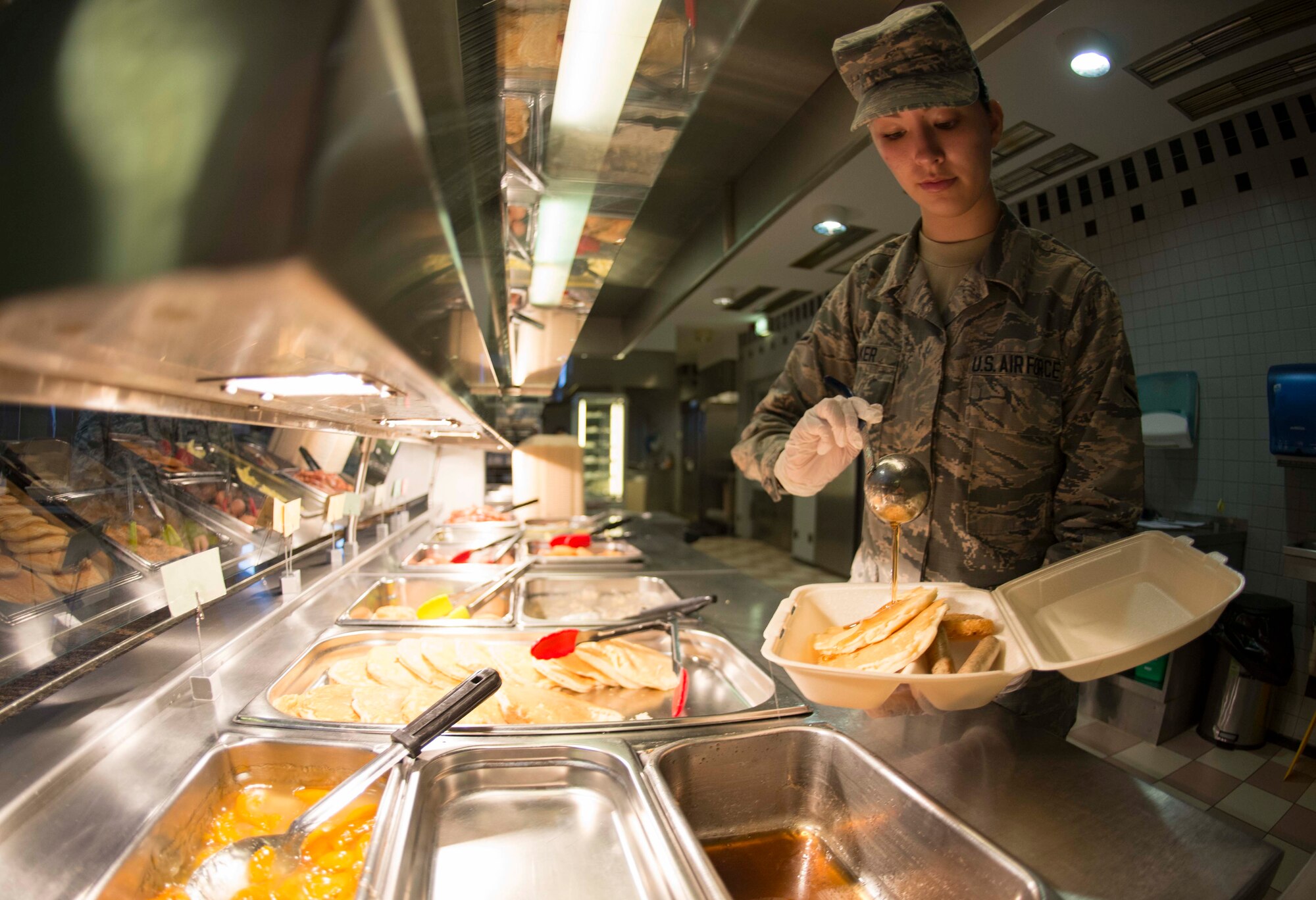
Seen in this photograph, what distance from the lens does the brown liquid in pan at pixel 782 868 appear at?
0.98 meters

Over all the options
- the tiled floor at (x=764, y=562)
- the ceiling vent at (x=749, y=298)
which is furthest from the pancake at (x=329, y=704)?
the ceiling vent at (x=749, y=298)

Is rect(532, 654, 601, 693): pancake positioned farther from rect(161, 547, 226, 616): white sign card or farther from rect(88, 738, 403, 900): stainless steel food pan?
rect(161, 547, 226, 616): white sign card

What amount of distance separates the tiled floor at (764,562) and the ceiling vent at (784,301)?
3.21 metres

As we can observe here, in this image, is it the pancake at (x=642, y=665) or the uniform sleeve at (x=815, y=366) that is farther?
the uniform sleeve at (x=815, y=366)

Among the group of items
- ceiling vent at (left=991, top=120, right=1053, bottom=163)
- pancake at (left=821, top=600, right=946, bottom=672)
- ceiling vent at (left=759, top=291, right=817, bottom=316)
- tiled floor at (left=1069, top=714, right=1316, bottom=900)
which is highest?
ceiling vent at (left=991, top=120, right=1053, bottom=163)

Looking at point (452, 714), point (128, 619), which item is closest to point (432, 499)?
point (128, 619)

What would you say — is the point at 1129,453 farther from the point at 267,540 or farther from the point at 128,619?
the point at 267,540

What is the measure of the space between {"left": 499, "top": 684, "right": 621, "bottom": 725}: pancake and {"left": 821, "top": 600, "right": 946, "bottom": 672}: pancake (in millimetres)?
522

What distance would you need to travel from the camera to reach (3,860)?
29.3 inches

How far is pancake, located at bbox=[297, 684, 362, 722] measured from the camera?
51.3 inches

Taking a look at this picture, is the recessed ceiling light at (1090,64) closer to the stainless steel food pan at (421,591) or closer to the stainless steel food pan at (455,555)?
the stainless steel food pan at (421,591)

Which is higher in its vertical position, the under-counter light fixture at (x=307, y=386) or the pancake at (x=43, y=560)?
Result: the under-counter light fixture at (x=307, y=386)

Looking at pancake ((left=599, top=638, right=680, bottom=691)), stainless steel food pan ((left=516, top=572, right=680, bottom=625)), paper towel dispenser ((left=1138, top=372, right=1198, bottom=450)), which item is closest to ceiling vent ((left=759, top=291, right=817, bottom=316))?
paper towel dispenser ((left=1138, top=372, right=1198, bottom=450))

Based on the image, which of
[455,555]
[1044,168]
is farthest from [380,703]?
[1044,168]
